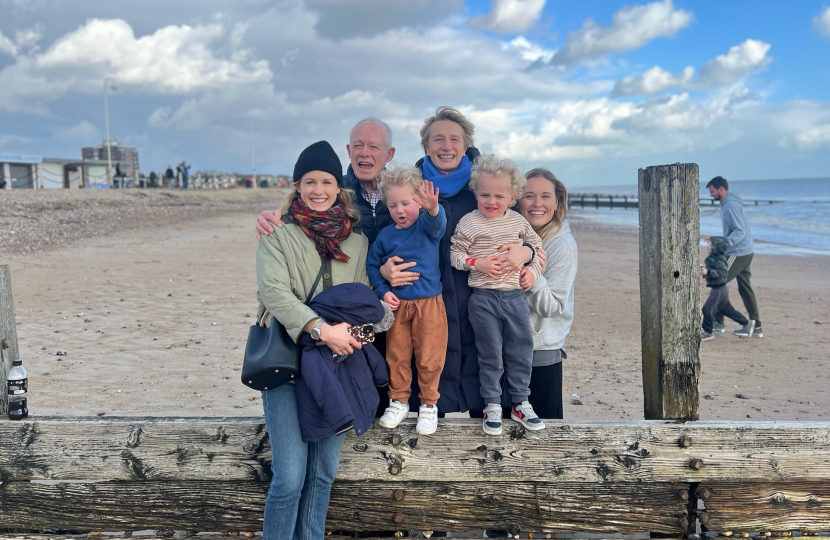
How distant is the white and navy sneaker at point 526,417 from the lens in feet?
11.3

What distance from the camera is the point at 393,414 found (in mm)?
3424

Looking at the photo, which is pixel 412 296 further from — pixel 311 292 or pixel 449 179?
pixel 449 179

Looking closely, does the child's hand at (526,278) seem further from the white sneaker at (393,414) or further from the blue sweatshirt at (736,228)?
the blue sweatshirt at (736,228)

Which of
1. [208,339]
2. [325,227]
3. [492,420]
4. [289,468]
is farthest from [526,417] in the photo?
[208,339]

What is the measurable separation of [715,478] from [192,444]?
294 centimetres

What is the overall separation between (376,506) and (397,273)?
1.35m

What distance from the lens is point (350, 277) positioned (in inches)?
131

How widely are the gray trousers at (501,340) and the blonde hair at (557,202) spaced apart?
51 cm

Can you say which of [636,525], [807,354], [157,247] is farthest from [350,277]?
[157,247]

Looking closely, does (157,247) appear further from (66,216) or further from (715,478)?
(715,478)

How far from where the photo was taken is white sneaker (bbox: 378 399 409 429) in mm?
3396

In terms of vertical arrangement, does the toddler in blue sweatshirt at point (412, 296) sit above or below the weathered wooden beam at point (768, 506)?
above

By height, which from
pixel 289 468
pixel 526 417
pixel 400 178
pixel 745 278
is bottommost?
pixel 289 468

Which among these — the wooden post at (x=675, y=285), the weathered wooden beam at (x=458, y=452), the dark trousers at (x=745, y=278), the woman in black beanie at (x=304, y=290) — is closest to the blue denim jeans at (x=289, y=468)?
the woman in black beanie at (x=304, y=290)
